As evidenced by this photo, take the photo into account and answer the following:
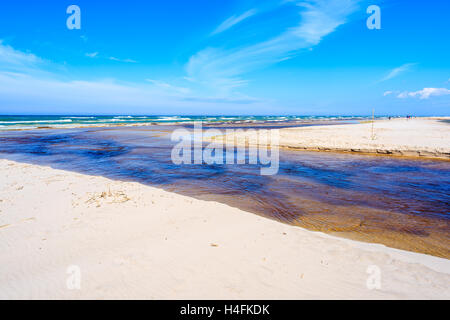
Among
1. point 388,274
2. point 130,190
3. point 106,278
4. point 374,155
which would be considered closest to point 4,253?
point 106,278

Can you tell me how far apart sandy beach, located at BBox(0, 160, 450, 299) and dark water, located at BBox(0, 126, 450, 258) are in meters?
1.11

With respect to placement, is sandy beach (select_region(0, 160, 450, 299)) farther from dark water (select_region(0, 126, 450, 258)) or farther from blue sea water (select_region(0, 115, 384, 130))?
blue sea water (select_region(0, 115, 384, 130))

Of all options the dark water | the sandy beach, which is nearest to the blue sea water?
the dark water

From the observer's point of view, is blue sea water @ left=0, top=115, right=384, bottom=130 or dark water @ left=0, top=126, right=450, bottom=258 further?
blue sea water @ left=0, top=115, right=384, bottom=130

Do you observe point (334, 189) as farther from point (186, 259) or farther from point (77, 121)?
point (77, 121)

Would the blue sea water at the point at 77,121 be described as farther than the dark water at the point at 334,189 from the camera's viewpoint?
Yes

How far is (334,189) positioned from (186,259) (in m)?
6.76

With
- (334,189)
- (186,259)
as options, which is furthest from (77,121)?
(186,259)

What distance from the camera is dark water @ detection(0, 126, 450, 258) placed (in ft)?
18.6

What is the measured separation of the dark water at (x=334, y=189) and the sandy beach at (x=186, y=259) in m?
1.11

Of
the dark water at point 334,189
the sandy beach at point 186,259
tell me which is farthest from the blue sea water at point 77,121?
the sandy beach at point 186,259

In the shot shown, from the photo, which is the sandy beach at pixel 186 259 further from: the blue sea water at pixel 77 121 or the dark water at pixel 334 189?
the blue sea water at pixel 77 121

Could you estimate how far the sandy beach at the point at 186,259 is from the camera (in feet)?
10.9

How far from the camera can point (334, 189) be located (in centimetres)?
892
